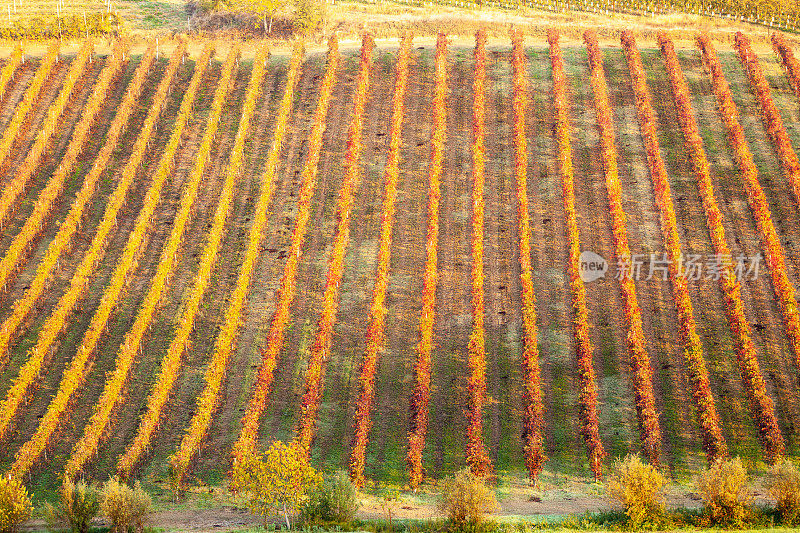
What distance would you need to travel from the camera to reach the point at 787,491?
42.8 m

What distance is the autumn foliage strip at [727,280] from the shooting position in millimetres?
48438

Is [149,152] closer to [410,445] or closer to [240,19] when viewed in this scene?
[240,19]

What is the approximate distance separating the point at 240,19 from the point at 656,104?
33118mm

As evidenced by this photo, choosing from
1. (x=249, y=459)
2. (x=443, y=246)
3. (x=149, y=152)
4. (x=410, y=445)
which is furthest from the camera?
(x=149, y=152)

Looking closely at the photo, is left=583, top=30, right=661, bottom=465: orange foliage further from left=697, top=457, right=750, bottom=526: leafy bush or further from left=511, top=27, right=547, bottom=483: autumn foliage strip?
left=511, top=27, right=547, bottom=483: autumn foliage strip

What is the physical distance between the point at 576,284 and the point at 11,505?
102 ft

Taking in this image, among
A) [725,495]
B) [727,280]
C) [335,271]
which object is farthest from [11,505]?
[727,280]

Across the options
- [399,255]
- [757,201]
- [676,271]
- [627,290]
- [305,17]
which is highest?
[305,17]

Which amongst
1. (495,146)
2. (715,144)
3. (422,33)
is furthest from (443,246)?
(422,33)

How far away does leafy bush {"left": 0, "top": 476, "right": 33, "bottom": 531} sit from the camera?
4106cm

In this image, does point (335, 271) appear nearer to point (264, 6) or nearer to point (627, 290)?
point (627, 290)

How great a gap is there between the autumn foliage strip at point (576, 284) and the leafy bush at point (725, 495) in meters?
5.57

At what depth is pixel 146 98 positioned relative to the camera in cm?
7150

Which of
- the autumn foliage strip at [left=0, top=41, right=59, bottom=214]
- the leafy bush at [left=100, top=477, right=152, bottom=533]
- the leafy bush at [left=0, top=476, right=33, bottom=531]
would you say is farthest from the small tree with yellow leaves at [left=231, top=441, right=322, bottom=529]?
the autumn foliage strip at [left=0, top=41, right=59, bottom=214]
